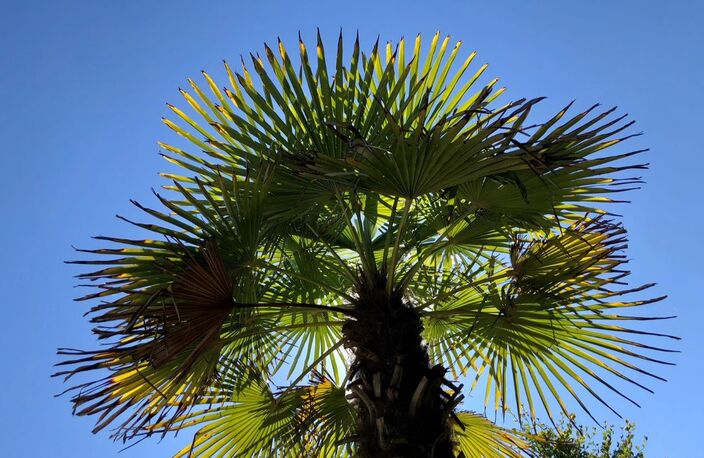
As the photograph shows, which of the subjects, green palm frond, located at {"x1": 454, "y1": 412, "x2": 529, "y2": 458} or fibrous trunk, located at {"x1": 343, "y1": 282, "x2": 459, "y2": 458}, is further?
green palm frond, located at {"x1": 454, "y1": 412, "x2": 529, "y2": 458}

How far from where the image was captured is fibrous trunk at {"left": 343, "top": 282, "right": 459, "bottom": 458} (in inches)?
125

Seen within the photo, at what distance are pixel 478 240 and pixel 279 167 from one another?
195 cm

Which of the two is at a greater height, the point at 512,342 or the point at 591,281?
the point at 591,281

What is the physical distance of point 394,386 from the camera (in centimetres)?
330

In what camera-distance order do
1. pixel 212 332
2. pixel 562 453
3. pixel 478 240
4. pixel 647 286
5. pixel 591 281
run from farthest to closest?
pixel 562 453
pixel 478 240
pixel 591 281
pixel 647 286
pixel 212 332

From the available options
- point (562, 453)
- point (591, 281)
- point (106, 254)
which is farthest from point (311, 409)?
point (562, 453)

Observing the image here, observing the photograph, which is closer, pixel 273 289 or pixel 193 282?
pixel 193 282

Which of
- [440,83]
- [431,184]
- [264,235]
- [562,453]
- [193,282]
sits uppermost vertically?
[440,83]

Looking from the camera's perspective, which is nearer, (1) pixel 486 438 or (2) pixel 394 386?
(2) pixel 394 386

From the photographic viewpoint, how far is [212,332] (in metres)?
3.35

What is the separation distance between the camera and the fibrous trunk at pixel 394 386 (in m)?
→ 3.17

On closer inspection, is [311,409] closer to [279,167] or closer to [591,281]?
[279,167]

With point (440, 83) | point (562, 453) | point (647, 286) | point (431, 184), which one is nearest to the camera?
point (431, 184)

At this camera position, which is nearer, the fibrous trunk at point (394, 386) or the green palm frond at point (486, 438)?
the fibrous trunk at point (394, 386)
